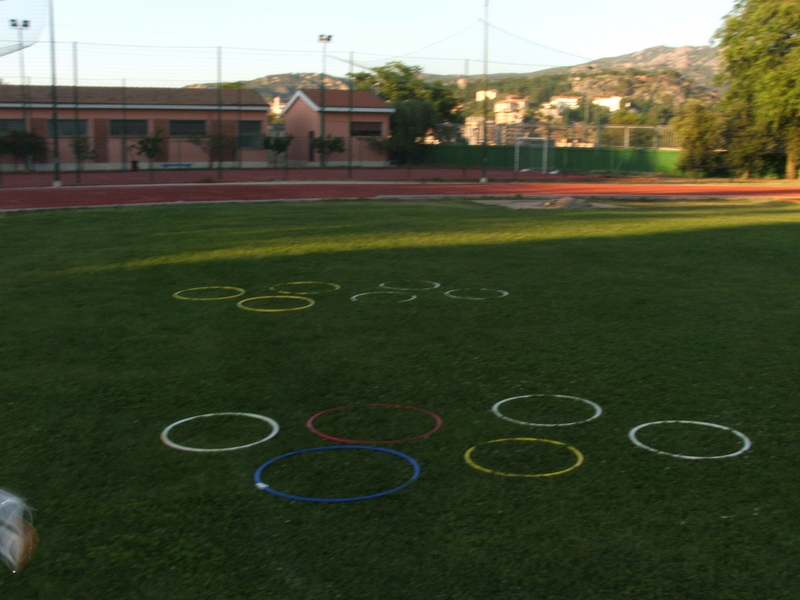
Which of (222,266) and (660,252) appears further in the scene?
(660,252)

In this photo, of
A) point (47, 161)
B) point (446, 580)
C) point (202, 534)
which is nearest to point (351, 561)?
point (446, 580)

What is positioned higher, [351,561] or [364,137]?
[364,137]

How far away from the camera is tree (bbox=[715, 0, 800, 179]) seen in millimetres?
30625

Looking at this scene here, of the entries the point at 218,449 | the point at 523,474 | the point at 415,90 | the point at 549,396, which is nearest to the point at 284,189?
the point at 549,396

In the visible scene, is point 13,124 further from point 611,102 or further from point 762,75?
point 611,102

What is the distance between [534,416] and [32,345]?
3957mm

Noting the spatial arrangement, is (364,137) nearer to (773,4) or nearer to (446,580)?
(773,4)

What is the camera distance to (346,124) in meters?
45.6

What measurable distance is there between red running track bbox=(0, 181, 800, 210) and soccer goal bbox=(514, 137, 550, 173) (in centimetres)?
927

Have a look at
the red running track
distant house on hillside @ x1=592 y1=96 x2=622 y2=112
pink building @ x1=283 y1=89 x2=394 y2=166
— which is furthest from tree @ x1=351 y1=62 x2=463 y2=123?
the red running track

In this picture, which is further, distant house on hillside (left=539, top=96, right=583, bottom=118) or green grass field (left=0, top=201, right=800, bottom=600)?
distant house on hillside (left=539, top=96, right=583, bottom=118)

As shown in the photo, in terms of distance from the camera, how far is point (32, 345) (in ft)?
19.4

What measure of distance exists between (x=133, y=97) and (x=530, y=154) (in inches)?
882

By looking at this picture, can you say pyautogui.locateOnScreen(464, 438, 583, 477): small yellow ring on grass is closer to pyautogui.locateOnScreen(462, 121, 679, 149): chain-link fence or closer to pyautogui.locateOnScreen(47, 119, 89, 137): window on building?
pyautogui.locateOnScreen(462, 121, 679, 149): chain-link fence
